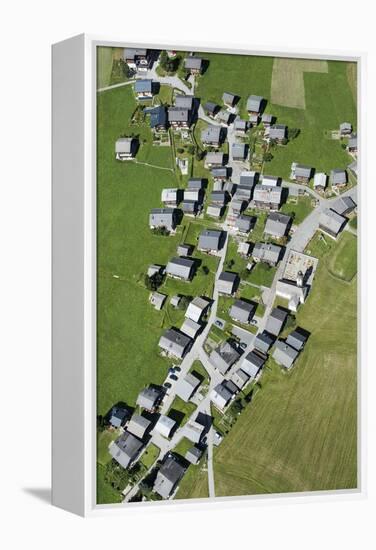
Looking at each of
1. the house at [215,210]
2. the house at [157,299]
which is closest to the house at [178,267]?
the house at [157,299]

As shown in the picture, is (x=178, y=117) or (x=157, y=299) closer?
(x=157, y=299)

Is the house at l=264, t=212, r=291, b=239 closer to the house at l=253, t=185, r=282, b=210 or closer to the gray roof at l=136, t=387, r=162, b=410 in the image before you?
the house at l=253, t=185, r=282, b=210

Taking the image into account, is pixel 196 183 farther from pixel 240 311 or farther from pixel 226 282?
pixel 240 311

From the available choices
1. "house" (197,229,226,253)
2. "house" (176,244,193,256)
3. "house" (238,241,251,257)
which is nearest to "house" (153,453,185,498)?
"house" (176,244,193,256)

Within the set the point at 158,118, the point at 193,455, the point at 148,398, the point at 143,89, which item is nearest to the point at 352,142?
the point at 158,118

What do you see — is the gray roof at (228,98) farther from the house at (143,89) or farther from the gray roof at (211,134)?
the house at (143,89)

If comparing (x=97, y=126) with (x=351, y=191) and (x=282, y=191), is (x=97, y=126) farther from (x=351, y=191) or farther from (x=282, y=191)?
(x=351, y=191)

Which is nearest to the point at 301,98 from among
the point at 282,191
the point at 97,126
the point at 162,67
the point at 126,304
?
the point at 282,191
